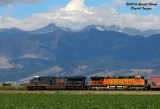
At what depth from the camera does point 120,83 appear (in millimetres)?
89188

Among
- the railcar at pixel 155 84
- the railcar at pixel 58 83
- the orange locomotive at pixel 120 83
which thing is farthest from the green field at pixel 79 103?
the railcar at pixel 58 83

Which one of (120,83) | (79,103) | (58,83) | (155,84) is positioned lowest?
(79,103)

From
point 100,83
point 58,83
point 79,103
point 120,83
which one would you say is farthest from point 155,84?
point 79,103

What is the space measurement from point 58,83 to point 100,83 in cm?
1157

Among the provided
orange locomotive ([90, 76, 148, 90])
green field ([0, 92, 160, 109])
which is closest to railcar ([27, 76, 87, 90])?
orange locomotive ([90, 76, 148, 90])

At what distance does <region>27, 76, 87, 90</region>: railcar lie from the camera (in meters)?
89.6

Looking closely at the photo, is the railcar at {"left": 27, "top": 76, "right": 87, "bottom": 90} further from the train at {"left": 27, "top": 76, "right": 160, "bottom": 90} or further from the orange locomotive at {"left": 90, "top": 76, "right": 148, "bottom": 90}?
the orange locomotive at {"left": 90, "top": 76, "right": 148, "bottom": 90}

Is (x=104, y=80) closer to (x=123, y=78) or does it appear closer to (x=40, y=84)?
(x=123, y=78)

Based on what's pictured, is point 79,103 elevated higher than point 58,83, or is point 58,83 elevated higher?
point 58,83

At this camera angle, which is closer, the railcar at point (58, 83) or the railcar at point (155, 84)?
the railcar at point (155, 84)

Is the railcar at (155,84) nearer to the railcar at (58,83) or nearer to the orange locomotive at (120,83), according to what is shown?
the orange locomotive at (120,83)

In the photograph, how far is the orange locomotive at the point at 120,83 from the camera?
87375mm

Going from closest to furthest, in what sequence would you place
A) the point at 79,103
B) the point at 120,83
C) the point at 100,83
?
→ the point at 79,103 < the point at 120,83 < the point at 100,83

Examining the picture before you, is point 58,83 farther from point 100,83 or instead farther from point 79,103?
point 79,103
